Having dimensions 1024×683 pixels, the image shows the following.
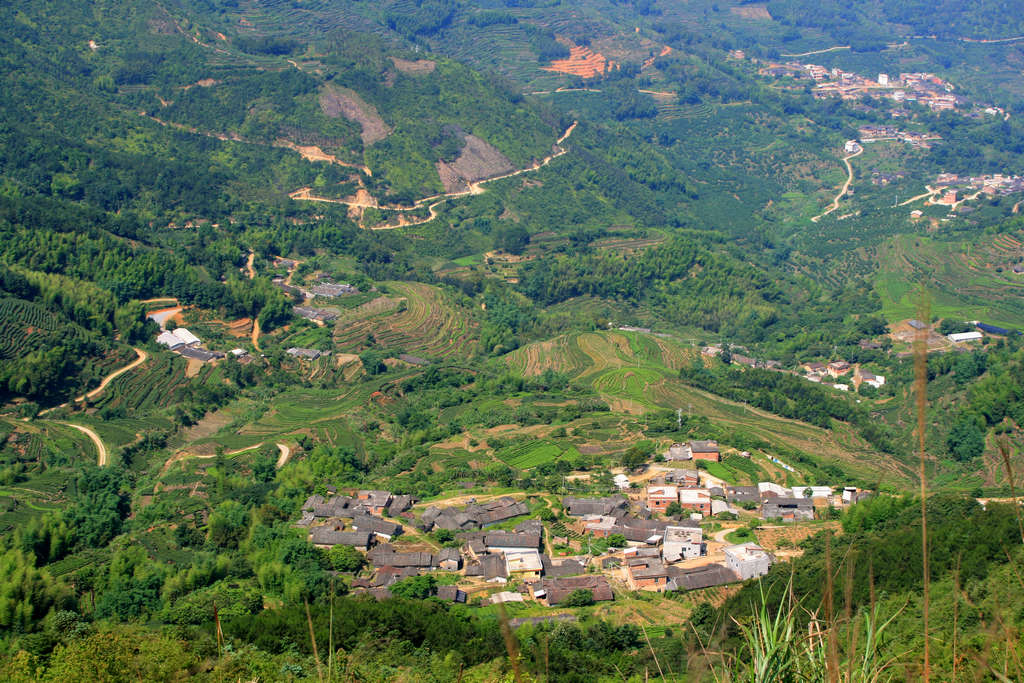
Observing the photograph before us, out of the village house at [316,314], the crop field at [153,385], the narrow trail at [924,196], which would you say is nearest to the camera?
the crop field at [153,385]

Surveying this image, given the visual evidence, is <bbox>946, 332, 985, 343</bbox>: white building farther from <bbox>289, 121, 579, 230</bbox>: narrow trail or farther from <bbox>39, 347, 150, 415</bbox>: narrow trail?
<bbox>39, 347, 150, 415</bbox>: narrow trail

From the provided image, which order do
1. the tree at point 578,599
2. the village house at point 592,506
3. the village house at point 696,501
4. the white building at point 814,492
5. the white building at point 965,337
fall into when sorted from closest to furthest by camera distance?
1. the tree at point 578,599
2. the village house at point 592,506
3. the village house at point 696,501
4. the white building at point 814,492
5. the white building at point 965,337

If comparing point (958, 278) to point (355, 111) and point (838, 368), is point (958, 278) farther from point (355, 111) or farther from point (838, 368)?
point (355, 111)

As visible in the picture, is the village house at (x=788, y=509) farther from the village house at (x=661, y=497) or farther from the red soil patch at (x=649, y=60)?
the red soil patch at (x=649, y=60)

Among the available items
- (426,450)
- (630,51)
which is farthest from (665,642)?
(630,51)

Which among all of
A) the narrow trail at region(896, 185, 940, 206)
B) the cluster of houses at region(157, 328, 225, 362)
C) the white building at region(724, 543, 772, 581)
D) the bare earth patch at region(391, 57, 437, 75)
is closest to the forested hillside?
the cluster of houses at region(157, 328, 225, 362)

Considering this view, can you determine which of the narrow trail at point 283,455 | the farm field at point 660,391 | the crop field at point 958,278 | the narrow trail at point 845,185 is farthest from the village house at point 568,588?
the narrow trail at point 845,185
